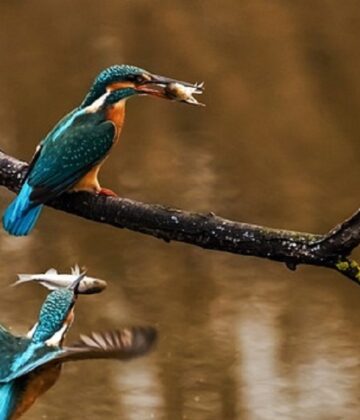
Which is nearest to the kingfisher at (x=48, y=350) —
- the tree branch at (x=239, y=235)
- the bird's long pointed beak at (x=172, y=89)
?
the tree branch at (x=239, y=235)

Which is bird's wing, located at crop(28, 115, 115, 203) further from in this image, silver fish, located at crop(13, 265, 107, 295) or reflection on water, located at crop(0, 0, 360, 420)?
reflection on water, located at crop(0, 0, 360, 420)

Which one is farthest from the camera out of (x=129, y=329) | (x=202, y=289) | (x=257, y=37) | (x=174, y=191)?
(x=257, y=37)

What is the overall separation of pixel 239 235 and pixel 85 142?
15.8 inches

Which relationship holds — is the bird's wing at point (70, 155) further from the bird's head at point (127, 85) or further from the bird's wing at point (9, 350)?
the bird's wing at point (9, 350)

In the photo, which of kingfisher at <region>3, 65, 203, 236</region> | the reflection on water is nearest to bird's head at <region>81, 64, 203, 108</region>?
kingfisher at <region>3, 65, 203, 236</region>

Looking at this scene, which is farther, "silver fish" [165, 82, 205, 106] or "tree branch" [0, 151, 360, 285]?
"silver fish" [165, 82, 205, 106]

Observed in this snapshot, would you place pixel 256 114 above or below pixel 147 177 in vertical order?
above

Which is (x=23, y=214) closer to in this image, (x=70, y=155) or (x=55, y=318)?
(x=70, y=155)

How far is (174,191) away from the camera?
520 centimetres

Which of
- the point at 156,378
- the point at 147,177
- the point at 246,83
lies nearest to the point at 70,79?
the point at 246,83

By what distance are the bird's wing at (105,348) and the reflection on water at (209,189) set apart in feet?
8.23

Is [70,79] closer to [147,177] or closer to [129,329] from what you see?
[147,177]

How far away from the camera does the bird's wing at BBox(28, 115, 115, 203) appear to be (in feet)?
5.63

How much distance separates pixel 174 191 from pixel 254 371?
1264mm
